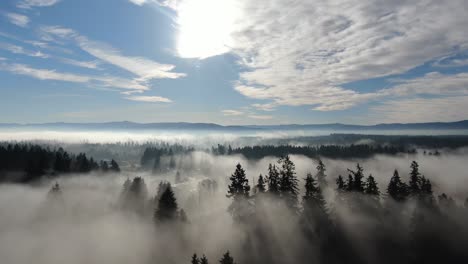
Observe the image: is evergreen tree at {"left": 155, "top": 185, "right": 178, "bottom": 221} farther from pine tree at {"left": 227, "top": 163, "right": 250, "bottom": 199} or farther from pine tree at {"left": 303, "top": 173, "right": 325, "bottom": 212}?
pine tree at {"left": 303, "top": 173, "right": 325, "bottom": 212}

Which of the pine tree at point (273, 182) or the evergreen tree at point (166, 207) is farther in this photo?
the pine tree at point (273, 182)

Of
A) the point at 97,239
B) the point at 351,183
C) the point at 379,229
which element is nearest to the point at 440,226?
the point at 379,229

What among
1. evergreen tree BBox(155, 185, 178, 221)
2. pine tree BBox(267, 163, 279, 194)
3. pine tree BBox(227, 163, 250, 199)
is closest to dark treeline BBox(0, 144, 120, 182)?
evergreen tree BBox(155, 185, 178, 221)

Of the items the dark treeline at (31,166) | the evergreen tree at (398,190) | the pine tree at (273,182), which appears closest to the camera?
the pine tree at (273,182)

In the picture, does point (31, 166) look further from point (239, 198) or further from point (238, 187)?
point (239, 198)

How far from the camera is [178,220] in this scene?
47594 millimetres

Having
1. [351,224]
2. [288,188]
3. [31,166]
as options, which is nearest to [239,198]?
[288,188]

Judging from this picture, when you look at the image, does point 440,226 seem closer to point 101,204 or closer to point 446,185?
point 101,204

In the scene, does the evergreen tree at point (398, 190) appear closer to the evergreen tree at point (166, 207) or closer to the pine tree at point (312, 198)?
the pine tree at point (312, 198)

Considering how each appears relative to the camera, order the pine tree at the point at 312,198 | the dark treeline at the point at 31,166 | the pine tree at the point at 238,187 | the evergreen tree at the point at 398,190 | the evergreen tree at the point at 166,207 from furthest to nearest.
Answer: the dark treeline at the point at 31,166, the evergreen tree at the point at 398,190, the pine tree at the point at 312,198, the pine tree at the point at 238,187, the evergreen tree at the point at 166,207

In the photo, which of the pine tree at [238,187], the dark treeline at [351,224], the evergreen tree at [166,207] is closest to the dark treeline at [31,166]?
the evergreen tree at [166,207]

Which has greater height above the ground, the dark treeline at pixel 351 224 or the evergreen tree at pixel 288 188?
the evergreen tree at pixel 288 188

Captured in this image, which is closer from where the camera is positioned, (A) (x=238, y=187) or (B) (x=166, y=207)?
(B) (x=166, y=207)

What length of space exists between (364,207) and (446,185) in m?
122
